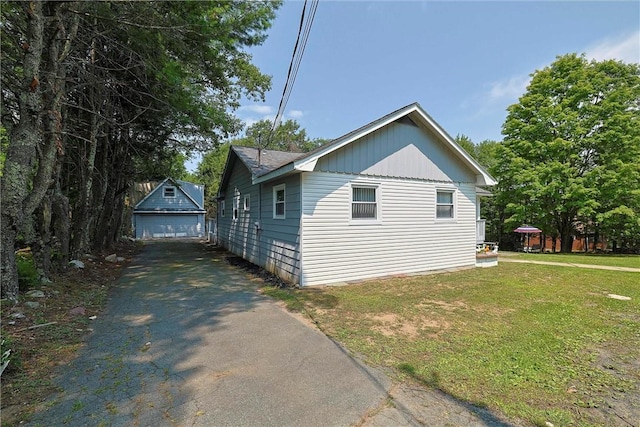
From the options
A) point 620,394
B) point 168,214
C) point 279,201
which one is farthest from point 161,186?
point 620,394

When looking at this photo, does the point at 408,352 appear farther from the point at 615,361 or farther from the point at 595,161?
the point at 595,161

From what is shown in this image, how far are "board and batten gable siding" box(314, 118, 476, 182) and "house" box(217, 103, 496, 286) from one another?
29 mm

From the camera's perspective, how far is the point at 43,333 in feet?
13.8

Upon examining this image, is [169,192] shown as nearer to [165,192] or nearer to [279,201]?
[165,192]

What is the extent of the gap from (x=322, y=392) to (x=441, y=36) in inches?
383

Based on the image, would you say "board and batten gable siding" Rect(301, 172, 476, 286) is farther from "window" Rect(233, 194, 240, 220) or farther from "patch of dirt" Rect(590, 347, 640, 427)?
"window" Rect(233, 194, 240, 220)

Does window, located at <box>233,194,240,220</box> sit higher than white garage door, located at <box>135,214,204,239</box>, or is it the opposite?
window, located at <box>233,194,240,220</box>

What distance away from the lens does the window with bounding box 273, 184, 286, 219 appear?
28.0ft

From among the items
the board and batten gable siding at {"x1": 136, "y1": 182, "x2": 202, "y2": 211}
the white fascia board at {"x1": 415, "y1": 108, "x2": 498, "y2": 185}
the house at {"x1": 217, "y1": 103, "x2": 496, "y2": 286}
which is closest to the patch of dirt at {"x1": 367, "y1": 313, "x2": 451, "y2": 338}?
the house at {"x1": 217, "y1": 103, "x2": 496, "y2": 286}

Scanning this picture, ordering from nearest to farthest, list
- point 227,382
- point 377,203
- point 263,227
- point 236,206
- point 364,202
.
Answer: point 227,382
point 364,202
point 377,203
point 263,227
point 236,206

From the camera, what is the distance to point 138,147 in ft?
45.1

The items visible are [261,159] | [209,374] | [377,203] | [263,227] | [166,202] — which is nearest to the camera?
[209,374]

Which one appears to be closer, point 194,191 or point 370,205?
point 370,205

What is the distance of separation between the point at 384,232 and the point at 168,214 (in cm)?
2298
